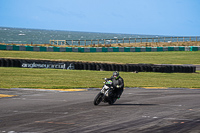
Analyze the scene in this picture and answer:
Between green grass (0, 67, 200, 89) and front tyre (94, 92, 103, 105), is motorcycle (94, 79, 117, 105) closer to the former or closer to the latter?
front tyre (94, 92, 103, 105)

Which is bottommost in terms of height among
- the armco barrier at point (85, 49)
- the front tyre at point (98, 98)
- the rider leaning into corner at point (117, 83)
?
the front tyre at point (98, 98)

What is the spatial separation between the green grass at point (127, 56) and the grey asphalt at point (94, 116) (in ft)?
90.0

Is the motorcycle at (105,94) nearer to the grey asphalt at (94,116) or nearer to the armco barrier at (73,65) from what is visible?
the grey asphalt at (94,116)

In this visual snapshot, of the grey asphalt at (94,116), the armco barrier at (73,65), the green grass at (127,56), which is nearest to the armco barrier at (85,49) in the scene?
the green grass at (127,56)

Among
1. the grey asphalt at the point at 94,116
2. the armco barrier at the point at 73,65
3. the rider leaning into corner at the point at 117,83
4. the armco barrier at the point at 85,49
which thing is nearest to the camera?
the grey asphalt at the point at 94,116

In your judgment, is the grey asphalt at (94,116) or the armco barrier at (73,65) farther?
the armco barrier at (73,65)

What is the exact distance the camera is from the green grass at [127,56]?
1738 inches

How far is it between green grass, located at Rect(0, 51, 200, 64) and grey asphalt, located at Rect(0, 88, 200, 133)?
2744 centimetres

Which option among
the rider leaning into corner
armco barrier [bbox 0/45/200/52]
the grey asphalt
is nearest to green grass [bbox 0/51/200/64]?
armco barrier [bbox 0/45/200/52]

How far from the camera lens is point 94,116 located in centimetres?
1160

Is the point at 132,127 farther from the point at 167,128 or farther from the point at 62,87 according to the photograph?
the point at 62,87

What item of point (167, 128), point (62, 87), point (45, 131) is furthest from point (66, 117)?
point (62, 87)

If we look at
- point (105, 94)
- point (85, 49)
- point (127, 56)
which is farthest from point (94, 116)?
point (85, 49)

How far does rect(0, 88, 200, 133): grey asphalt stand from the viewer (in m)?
9.57
